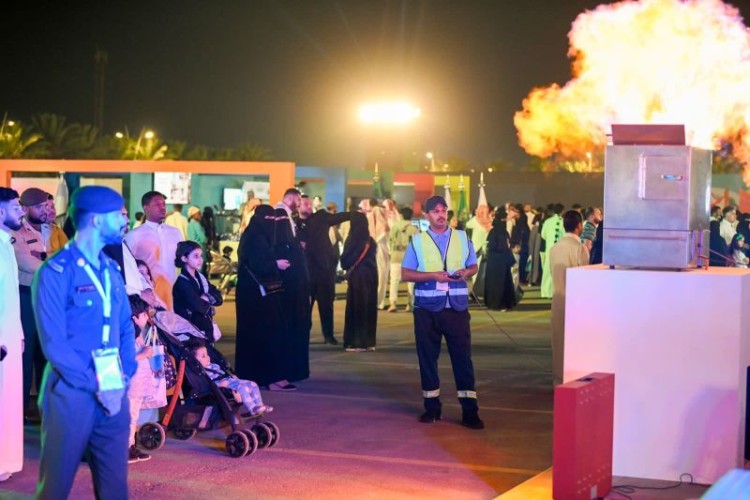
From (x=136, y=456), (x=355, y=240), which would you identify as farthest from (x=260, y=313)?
(x=355, y=240)

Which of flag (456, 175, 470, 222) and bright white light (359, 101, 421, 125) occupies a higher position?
bright white light (359, 101, 421, 125)

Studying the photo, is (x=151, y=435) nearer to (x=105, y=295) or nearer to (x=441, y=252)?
(x=441, y=252)

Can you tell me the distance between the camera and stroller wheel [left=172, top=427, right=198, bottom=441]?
9281mm

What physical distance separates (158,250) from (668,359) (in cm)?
503

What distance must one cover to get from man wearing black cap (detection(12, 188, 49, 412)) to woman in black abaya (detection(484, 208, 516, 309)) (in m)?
12.3

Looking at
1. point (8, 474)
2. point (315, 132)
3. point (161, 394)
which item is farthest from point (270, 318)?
point (315, 132)

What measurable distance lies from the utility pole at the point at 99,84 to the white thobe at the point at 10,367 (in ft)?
250

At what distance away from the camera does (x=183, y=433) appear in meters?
9.31

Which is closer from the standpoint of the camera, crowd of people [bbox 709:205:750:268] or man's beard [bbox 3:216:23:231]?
man's beard [bbox 3:216:23:231]

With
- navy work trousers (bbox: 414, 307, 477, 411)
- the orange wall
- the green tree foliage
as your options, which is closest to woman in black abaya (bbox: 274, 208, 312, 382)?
navy work trousers (bbox: 414, 307, 477, 411)

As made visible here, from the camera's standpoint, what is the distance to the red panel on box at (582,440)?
271 inches

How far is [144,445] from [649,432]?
3.79 meters

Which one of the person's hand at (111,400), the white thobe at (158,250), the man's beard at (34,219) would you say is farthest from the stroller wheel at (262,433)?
the person's hand at (111,400)

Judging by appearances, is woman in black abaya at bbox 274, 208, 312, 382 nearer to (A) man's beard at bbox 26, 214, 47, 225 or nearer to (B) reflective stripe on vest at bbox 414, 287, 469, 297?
(B) reflective stripe on vest at bbox 414, 287, 469, 297
